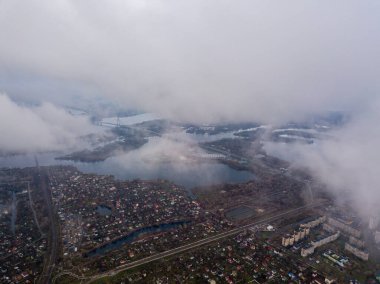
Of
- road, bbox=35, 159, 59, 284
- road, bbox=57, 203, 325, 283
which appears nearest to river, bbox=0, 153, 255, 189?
road, bbox=35, 159, 59, 284

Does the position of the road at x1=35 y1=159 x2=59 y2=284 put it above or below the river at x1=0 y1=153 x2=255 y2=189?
Answer: below

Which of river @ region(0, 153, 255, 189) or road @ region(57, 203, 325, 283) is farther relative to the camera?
river @ region(0, 153, 255, 189)

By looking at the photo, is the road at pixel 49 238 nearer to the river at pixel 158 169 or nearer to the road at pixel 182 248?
the road at pixel 182 248

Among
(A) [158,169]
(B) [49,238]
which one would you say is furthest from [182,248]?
(A) [158,169]

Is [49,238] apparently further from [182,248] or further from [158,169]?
[158,169]

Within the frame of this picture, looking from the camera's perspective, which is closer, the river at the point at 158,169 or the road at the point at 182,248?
the road at the point at 182,248

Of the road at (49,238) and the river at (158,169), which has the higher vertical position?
the river at (158,169)

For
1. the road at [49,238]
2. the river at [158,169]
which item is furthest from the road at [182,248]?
the river at [158,169]

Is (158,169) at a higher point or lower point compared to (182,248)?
higher

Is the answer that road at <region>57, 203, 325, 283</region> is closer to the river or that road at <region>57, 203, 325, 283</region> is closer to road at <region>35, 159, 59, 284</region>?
road at <region>35, 159, 59, 284</region>

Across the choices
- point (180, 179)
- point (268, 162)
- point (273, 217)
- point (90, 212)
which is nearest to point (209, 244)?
point (273, 217)

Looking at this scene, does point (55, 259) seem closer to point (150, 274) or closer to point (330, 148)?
point (150, 274)

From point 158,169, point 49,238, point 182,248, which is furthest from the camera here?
point 158,169
